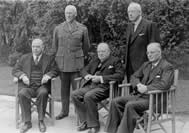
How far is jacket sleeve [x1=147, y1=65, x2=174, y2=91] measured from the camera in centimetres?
430

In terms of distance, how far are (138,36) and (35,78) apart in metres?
1.67

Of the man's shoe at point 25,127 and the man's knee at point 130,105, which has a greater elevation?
the man's knee at point 130,105

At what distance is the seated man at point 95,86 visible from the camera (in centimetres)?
486

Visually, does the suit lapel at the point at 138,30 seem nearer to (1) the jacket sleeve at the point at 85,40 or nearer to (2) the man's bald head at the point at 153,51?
(2) the man's bald head at the point at 153,51

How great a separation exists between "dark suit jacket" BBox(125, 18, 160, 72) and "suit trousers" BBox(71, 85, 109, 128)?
602 mm

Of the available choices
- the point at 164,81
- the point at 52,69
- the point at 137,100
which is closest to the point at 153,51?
the point at 164,81

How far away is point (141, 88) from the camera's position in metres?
4.43

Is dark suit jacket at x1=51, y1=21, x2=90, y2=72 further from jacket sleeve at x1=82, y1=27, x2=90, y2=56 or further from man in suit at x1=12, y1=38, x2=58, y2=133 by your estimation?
man in suit at x1=12, y1=38, x2=58, y2=133

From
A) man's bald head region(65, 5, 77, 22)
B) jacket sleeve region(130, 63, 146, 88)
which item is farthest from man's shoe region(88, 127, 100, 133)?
man's bald head region(65, 5, 77, 22)

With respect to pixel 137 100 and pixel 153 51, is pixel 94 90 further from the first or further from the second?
pixel 153 51

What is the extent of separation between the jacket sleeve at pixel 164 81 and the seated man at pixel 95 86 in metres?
0.72

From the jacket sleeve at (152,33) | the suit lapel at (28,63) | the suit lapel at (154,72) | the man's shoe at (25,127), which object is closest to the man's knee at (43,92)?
the suit lapel at (28,63)

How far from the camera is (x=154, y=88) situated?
14.2ft

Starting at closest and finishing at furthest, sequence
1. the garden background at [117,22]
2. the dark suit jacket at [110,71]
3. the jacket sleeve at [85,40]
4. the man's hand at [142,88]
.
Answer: the man's hand at [142,88] < the dark suit jacket at [110,71] < the jacket sleeve at [85,40] < the garden background at [117,22]
